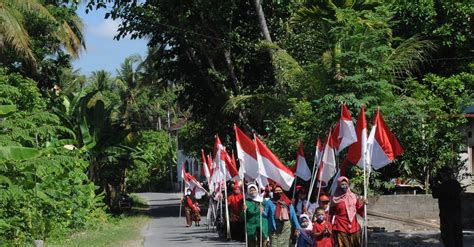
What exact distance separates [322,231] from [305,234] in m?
0.66

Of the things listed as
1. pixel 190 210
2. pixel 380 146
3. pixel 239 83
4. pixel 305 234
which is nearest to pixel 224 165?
pixel 380 146

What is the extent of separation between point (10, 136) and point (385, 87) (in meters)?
8.98

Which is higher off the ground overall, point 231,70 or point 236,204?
point 231,70

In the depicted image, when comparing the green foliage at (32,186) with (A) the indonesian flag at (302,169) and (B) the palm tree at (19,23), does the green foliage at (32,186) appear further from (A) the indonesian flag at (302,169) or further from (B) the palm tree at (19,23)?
(A) the indonesian flag at (302,169)

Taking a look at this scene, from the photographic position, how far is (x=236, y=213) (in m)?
18.1

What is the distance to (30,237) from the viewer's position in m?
15.0

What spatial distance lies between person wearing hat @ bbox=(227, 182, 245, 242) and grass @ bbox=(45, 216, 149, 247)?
2.51 m

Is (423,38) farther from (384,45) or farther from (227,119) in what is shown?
(227,119)

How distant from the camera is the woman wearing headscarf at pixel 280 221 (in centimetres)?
1379

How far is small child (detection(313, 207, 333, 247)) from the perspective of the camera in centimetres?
1216

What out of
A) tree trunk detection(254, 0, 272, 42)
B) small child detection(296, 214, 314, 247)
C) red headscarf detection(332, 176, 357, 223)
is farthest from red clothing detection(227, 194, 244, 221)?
tree trunk detection(254, 0, 272, 42)

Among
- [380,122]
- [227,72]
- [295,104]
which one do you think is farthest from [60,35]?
[380,122]

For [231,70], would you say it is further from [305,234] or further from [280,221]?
[305,234]

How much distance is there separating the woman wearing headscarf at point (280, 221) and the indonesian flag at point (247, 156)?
203cm
